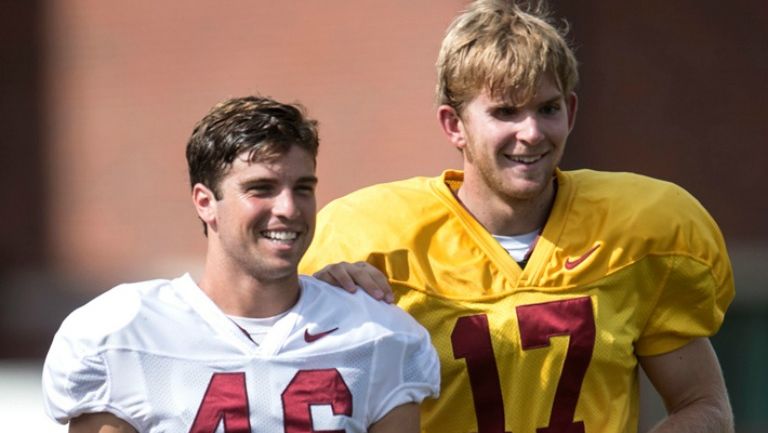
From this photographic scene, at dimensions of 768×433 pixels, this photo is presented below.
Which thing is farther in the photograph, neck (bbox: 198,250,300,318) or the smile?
the smile

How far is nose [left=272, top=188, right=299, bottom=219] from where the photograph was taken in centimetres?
343

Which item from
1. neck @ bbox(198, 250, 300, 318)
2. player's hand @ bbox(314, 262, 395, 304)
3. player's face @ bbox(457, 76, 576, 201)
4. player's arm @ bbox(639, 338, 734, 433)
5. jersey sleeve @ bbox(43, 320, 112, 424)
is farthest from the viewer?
player's arm @ bbox(639, 338, 734, 433)

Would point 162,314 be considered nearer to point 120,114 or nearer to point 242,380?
point 242,380

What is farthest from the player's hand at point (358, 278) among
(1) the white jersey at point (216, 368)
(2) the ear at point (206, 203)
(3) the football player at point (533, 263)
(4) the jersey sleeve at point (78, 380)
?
(4) the jersey sleeve at point (78, 380)

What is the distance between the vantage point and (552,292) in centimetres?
393

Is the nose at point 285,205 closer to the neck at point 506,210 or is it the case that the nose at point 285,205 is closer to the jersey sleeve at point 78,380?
the jersey sleeve at point 78,380

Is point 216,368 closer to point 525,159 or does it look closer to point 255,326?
point 255,326

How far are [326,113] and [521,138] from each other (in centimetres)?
751

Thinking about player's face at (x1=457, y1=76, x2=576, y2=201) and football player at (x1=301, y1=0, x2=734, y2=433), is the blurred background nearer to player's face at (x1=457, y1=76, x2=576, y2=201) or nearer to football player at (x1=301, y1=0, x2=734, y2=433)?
football player at (x1=301, y1=0, x2=734, y2=433)

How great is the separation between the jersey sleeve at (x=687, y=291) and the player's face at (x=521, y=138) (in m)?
0.38

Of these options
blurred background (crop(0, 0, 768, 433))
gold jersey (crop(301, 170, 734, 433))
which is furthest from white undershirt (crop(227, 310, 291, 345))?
blurred background (crop(0, 0, 768, 433))

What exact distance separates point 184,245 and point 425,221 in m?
7.94

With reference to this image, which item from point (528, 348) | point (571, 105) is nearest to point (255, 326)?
point (528, 348)

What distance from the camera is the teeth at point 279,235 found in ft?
11.3
